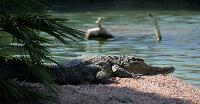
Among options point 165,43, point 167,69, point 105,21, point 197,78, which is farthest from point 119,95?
point 105,21

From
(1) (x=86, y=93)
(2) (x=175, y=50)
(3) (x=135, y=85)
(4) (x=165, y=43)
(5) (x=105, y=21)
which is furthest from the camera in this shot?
(5) (x=105, y=21)

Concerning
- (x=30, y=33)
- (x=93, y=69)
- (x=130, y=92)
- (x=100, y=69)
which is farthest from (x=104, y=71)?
(x=30, y=33)

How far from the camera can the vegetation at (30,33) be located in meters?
5.93

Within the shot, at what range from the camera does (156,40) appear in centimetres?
1778

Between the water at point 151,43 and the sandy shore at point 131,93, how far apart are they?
49.7 inches

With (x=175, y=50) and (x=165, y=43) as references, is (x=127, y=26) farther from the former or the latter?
(x=175, y=50)

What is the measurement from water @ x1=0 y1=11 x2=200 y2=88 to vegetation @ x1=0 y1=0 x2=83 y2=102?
8.11 feet

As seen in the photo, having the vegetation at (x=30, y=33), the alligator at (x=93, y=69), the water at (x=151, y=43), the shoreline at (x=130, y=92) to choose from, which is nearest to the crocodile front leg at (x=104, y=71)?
the alligator at (x=93, y=69)

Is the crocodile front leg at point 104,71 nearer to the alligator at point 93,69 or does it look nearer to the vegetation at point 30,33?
the alligator at point 93,69

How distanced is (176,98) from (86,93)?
1.17 m

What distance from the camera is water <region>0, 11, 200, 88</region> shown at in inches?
499

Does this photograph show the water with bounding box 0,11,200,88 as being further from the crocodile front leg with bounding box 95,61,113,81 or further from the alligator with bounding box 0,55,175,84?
the crocodile front leg with bounding box 95,61,113,81

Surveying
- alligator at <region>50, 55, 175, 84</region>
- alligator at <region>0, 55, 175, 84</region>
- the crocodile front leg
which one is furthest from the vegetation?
the crocodile front leg

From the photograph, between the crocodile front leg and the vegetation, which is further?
the crocodile front leg
